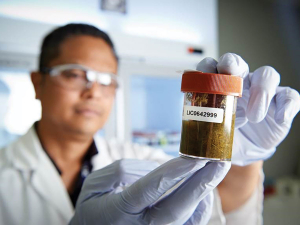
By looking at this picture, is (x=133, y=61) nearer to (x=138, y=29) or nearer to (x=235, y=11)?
(x=138, y=29)

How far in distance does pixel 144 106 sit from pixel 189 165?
195cm

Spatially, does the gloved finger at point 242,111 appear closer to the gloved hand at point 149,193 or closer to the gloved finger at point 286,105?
the gloved finger at point 286,105

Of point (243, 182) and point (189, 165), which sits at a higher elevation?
point (189, 165)

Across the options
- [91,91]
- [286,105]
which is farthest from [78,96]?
[286,105]

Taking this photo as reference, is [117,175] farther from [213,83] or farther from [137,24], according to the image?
[137,24]

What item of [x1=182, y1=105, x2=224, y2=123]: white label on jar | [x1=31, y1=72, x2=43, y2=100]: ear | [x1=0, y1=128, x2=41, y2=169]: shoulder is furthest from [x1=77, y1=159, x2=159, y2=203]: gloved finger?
[x1=31, y1=72, x2=43, y2=100]: ear

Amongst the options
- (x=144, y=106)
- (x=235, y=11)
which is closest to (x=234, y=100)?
(x=144, y=106)

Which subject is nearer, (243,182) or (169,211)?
(169,211)

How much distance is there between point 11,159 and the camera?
1.25m

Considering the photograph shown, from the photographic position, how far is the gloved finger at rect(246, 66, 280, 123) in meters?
0.72

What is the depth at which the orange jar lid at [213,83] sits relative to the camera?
0.60 m

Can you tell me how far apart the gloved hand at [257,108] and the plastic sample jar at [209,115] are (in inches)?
3.1

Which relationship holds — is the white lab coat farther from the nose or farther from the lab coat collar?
the nose

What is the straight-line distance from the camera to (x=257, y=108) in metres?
0.72
